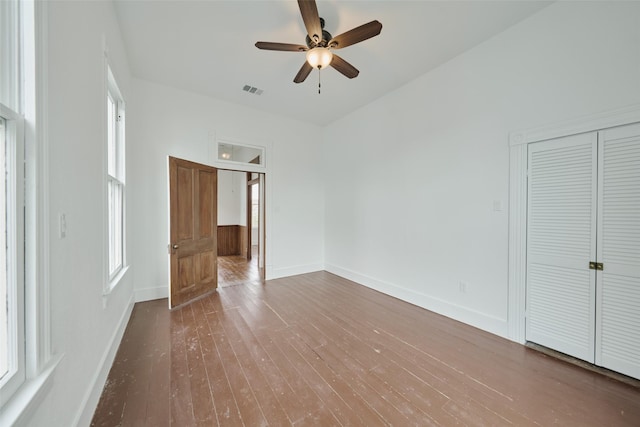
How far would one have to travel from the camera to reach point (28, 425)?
3.01 feet

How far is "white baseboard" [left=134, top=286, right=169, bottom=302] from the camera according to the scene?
3641 millimetres

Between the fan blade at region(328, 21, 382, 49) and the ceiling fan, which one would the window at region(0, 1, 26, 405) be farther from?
the fan blade at region(328, 21, 382, 49)

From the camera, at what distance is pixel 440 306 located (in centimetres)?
328

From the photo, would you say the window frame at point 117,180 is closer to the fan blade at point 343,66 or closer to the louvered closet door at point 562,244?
the fan blade at point 343,66

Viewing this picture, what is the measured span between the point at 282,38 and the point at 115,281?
3.14 metres

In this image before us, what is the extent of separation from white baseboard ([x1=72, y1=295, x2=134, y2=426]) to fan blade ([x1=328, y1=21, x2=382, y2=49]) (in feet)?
10.9

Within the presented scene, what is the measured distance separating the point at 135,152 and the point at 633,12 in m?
5.56

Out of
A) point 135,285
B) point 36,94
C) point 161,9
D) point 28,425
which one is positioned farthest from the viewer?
point 135,285

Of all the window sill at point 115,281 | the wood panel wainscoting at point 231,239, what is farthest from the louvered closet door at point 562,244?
the wood panel wainscoting at point 231,239

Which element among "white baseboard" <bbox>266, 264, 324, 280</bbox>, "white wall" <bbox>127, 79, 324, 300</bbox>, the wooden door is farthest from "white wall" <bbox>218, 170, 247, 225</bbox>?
the wooden door

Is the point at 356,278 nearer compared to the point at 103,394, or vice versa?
the point at 103,394

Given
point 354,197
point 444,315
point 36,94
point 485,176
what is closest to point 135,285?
point 36,94

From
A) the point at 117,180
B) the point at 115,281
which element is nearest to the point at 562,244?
the point at 115,281

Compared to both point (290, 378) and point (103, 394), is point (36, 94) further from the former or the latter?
point (290, 378)
